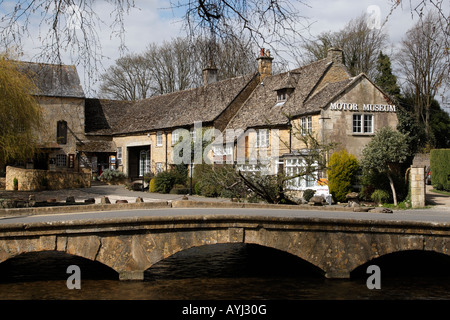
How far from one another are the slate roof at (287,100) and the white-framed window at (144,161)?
10956 millimetres

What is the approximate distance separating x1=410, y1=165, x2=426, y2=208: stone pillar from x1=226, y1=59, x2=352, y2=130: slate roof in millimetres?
6262

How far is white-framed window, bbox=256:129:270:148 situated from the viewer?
32781 millimetres

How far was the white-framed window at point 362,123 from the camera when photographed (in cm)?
2933

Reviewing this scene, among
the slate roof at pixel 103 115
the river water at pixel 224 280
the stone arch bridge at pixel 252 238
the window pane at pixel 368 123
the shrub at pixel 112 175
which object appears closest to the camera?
the river water at pixel 224 280

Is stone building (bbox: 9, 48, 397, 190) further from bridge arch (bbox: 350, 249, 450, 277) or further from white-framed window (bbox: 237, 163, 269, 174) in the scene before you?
bridge arch (bbox: 350, 249, 450, 277)

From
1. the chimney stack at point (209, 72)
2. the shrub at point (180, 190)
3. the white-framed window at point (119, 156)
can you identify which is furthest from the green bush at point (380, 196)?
the white-framed window at point (119, 156)

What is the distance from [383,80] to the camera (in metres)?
42.0

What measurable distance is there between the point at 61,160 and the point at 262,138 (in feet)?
64.5

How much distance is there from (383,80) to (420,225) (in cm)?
3187

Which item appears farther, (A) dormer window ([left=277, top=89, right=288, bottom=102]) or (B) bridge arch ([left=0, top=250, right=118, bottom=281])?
(A) dormer window ([left=277, top=89, right=288, bottom=102])

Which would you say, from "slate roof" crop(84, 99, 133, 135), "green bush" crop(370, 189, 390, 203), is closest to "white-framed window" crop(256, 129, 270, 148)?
"green bush" crop(370, 189, 390, 203)

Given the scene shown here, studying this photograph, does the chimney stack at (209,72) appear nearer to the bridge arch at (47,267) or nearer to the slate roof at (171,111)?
the bridge arch at (47,267)
